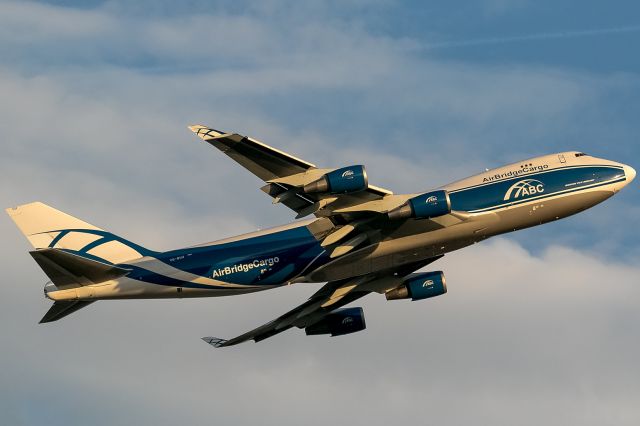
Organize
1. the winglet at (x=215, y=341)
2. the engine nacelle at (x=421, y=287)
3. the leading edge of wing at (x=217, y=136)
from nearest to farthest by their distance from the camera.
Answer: the leading edge of wing at (x=217, y=136)
the engine nacelle at (x=421, y=287)
the winglet at (x=215, y=341)

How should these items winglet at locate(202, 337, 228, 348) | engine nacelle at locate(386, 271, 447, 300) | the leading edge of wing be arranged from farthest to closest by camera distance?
winglet at locate(202, 337, 228, 348)
engine nacelle at locate(386, 271, 447, 300)
the leading edge of wing

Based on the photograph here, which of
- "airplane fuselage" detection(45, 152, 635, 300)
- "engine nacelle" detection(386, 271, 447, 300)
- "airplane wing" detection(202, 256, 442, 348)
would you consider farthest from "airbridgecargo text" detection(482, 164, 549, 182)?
"engine nacelle" detection(386, 271, 447, 300)

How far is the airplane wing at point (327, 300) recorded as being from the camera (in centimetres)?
6638

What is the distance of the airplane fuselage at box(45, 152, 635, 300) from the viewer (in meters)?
61.2

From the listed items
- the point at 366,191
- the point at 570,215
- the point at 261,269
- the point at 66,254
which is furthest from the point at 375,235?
the point at 66,254

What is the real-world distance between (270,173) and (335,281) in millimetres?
12252

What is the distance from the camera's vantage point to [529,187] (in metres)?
62.2

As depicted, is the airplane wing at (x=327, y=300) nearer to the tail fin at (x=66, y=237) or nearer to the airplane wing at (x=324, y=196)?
the airplane wing at (x=324, y=196)

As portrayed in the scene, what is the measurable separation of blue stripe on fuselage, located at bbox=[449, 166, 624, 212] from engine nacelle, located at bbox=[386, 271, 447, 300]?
6842 millimetres

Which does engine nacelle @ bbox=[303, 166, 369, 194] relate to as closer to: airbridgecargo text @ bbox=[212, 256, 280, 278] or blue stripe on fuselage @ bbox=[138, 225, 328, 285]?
blue stripe on fuselage @ bbox=[138, 225, 328, 285]

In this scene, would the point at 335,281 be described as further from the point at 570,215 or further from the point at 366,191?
the point at 570,215

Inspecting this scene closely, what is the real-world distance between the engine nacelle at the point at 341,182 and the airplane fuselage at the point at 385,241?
481 centimetres

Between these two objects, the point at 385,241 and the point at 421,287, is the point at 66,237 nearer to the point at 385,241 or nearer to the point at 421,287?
the point at 385,241

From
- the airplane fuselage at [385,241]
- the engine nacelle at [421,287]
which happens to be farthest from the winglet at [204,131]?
the engine nacelle at [421,287]
